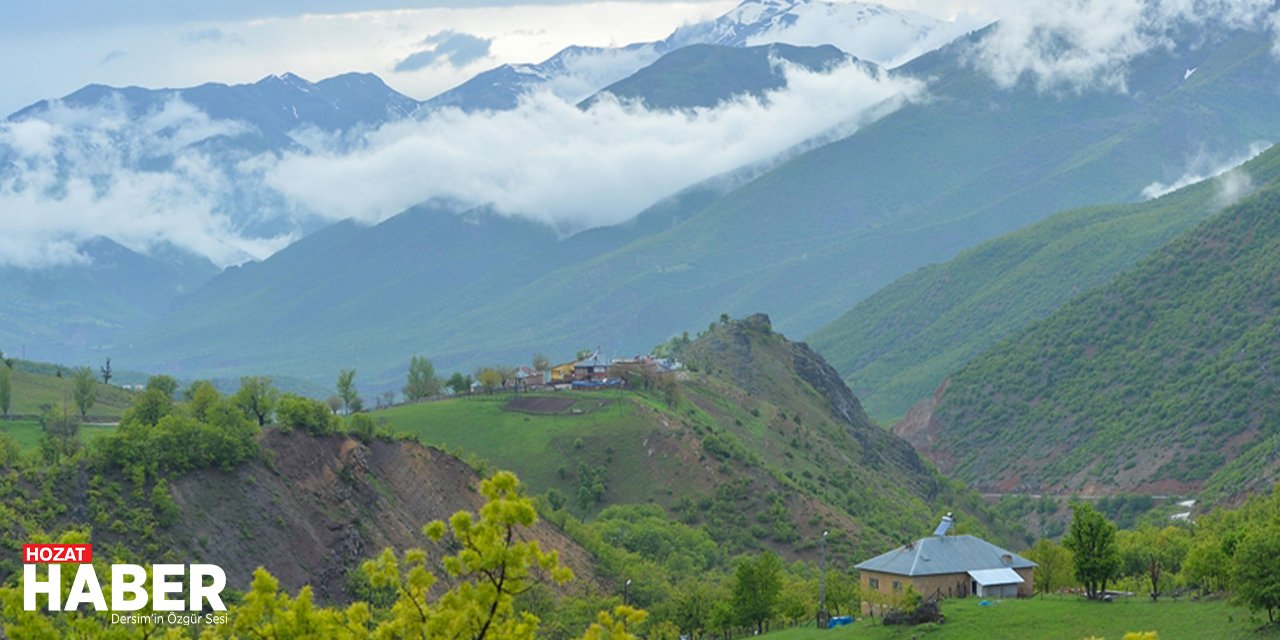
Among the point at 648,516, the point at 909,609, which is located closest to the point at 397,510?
the point at 648,516

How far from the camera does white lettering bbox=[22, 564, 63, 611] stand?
3477 cm

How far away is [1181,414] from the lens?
194250 millimetres

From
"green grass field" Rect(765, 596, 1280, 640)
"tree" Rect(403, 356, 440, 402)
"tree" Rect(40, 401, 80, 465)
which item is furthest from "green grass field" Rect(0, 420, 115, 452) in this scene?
"green grass field" Rect(765, 596, 1280, 640)

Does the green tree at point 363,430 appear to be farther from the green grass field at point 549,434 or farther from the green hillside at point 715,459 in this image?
the green grass field at point 549,434

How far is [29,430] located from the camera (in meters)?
118

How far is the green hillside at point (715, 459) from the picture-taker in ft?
437

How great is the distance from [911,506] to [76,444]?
7375 cm

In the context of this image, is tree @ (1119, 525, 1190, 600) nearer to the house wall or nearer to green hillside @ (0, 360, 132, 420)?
the house wall

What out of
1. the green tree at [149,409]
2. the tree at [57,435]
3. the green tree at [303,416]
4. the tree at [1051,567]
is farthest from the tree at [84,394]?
the tree at [1051,567]

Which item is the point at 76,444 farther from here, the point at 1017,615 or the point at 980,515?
the point at 980,515

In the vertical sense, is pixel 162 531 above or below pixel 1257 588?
above

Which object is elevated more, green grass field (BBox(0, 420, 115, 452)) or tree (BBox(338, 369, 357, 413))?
tree (BBox(338, 369, 357, 413))

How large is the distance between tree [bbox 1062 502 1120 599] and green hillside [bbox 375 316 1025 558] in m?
43.0

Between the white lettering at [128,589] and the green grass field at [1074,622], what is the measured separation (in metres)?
43.6
